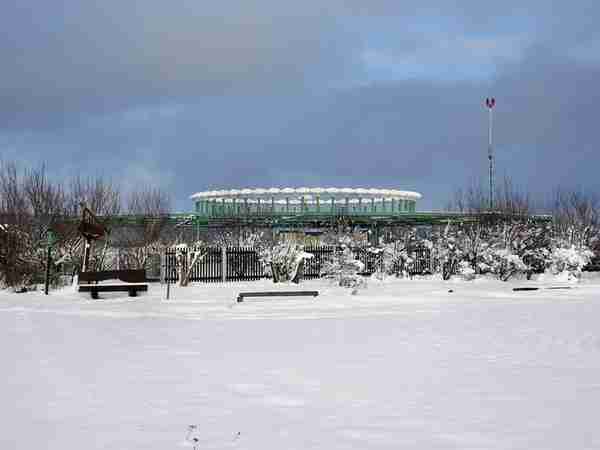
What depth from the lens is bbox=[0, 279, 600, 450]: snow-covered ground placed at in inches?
214

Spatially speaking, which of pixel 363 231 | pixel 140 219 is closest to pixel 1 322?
pixel 140 219

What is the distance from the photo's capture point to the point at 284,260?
89.1 ft

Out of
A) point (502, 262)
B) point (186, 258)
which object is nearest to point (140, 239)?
point (186, 258)

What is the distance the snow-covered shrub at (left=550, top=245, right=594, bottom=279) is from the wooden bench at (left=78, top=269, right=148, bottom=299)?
59.0 feet

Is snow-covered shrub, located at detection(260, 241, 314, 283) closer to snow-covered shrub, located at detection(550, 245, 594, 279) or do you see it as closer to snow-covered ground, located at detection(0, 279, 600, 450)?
snow-covered shrub, located at detection(550, 245, 594, 279)

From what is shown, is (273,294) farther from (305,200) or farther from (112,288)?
(305,200)

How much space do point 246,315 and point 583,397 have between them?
932 cm

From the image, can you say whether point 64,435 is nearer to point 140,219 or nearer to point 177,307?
point 177,307

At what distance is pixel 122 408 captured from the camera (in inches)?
246

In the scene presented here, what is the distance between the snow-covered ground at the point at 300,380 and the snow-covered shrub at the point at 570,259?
15031 millimetres

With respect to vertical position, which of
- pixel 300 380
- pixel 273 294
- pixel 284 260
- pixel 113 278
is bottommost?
pixel 300 380

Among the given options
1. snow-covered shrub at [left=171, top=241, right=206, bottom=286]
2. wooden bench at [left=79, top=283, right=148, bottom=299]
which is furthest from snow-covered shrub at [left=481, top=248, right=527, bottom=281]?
wooden bench at [left=79, top=283, right=148, bottom=299]

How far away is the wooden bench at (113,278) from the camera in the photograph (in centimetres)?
2020

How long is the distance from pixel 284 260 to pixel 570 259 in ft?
40.3
